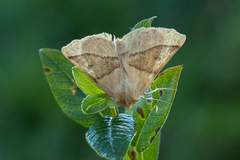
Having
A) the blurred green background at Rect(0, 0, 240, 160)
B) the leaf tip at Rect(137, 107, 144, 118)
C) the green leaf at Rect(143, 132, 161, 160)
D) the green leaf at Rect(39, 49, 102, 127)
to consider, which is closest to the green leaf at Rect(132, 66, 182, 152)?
the leaf tip at Rect(137, 107, 144, 118)

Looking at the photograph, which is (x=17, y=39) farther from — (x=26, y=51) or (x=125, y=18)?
(x=125, y=18)

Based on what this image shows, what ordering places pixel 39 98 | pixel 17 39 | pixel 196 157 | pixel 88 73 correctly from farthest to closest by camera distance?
pixel 17 39, pixel 39 98, pixel 196 157, pixel 88 73

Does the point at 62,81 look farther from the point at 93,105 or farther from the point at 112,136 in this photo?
the point at 112,136

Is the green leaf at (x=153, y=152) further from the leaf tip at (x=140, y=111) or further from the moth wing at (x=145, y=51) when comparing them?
the moth wing at (x=145, y=51)

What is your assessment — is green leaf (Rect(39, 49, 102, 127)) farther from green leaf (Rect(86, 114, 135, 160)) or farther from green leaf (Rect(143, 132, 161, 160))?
green leaf (Rect(143, 132, 161, 160))

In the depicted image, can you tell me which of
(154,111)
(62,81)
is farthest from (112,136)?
(62,81)

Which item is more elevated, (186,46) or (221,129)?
(186,46)

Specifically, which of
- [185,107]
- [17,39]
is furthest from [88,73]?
[17,39]
